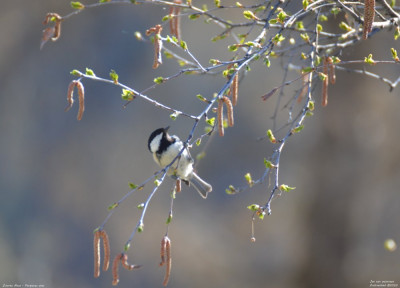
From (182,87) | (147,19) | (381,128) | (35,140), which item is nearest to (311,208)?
(381,128)

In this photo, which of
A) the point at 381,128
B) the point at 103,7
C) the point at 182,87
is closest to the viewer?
the point at 381,128

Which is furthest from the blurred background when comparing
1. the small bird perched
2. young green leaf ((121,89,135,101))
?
young green leaf ((121,89,135,101))

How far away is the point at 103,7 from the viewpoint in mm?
7145

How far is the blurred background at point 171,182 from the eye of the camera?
6285 millimetres

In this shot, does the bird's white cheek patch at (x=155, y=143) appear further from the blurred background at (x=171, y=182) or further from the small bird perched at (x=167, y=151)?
the blurred background at (x=171, y=182)

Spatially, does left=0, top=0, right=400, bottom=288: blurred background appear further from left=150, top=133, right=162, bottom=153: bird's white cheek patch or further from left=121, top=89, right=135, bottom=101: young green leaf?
left=121, top=89, right=135, bottom=101: young green leaf

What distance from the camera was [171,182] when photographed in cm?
639

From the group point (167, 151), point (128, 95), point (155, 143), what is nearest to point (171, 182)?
point (155, 143)

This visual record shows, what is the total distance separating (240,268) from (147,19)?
3.26 metres

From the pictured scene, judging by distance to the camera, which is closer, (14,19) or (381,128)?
(381,128)

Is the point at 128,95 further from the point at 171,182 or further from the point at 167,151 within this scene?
the point at 171,182

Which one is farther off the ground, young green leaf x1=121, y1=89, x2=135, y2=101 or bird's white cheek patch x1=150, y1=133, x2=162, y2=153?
young green leaf x1=121, y1=89, x2=135, y2=101

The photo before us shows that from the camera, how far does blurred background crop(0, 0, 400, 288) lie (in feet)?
20.6

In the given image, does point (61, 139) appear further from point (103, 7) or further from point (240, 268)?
point (240, 268)
